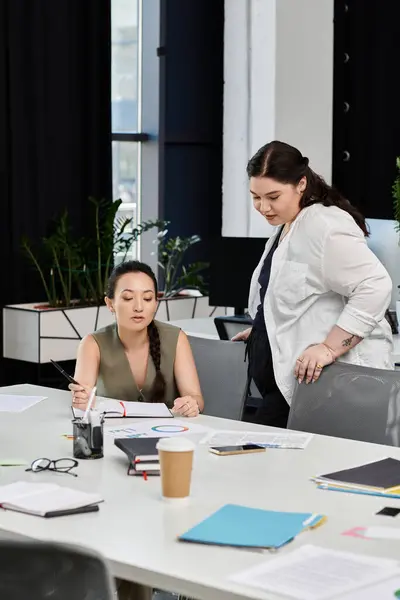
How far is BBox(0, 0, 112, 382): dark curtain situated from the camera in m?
5.89

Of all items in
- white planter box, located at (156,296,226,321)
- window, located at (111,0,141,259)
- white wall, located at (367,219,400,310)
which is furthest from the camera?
window, located at (111,0,141,259)

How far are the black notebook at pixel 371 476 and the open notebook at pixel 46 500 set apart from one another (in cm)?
55

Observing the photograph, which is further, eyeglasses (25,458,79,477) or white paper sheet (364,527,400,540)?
eyeglasses (25,458,79,477)

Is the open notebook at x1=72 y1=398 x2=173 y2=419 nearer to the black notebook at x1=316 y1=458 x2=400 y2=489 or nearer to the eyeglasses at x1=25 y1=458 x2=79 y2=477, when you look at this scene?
the eyeglasses at x1=25 y1=458 x2=79 y2=477

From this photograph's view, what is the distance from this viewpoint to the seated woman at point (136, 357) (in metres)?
3.23

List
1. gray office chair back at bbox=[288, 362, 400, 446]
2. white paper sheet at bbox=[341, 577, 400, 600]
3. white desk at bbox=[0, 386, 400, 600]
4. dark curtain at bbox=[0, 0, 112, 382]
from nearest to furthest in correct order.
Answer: white paper sheet at bbox=[341, 577, 400, 600] → white desk at bbox=[0, 386, 400, 600] → gray office chair back at bbox=[288, 362, 400, 446] → dark curtain at bbox=[0, 0, 112, 382]

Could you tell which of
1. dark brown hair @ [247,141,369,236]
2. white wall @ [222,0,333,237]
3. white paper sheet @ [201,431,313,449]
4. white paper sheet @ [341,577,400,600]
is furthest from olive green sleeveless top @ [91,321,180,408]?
white wall @ [222,0,333,237]

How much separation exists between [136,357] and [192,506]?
1189mm

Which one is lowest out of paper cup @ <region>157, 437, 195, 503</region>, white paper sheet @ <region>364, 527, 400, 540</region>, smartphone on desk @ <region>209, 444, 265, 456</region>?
smartphone on desk @ <region>209, 444, 265, 456</region>

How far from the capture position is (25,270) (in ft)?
19.9

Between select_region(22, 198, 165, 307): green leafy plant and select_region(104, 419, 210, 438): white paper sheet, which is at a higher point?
select_region(22, 198, 165, 307): green leafy plant

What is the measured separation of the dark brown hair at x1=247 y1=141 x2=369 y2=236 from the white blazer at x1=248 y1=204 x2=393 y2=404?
48 millimetres

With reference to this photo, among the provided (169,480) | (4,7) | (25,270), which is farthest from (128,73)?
(169,480)

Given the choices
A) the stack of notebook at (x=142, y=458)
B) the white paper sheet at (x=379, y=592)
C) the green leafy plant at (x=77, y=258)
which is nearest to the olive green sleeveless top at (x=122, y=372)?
the stack of notebook at (x=142, y=458)
